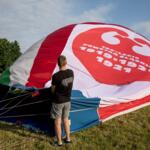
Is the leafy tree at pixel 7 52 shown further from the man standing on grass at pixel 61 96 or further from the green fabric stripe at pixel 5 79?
the man standing on grass at pixel 61 96

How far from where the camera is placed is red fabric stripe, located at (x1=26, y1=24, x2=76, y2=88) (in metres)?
6.44

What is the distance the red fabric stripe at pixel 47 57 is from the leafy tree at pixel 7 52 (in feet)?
134

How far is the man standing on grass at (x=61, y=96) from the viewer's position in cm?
515

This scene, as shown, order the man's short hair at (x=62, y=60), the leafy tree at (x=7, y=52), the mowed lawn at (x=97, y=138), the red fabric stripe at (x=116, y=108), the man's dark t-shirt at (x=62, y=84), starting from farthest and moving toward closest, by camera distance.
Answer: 1. the leafy tree at (x=7, y=52)
2. the red fabric stripe at (x=116, y=108)
3. the mowed lawn at (x=97, y=138)
4. the man's dark t-shirt at (x=62, y=84)
5. the man's short hair at (x=62, y=60)

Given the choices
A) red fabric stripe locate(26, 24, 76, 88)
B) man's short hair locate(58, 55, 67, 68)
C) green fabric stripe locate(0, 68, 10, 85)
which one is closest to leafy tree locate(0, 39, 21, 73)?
red fabric stripe locate(26, 24, 76, 88)

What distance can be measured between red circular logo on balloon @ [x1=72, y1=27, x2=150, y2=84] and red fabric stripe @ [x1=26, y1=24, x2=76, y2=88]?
0.33 meters

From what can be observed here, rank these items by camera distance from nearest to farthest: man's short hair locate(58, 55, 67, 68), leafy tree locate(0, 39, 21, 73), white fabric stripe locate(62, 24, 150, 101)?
1. man's short hair locate(58, 55, 67, 68)
2. white fabric stripe locate(62, 24, 150, 101)
3. leafy tree locate(0, 39, 21, 73)

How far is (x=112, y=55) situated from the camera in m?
7.29

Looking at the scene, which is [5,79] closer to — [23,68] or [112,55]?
[23,68]

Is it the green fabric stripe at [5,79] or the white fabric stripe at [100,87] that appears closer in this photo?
the white fabric stripe at [100,87]

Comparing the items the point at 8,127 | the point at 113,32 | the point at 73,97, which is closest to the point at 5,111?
the point at 8,127

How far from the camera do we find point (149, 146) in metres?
5.40

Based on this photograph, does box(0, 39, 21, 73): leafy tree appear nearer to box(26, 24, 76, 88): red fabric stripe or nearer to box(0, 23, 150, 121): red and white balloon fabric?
box(26, 24, 76, 88): red fabric stripe

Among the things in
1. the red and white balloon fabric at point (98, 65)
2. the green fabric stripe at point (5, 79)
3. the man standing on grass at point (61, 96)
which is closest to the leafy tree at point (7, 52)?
the red and white balloon fabric at point (98, 65)
